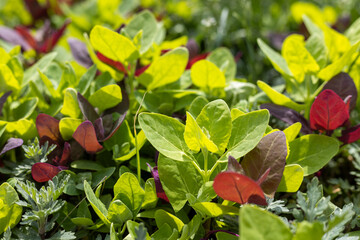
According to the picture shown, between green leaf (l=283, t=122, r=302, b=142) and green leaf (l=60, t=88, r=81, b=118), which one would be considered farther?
green leaf (l=60, t=88, r=81, b=118)

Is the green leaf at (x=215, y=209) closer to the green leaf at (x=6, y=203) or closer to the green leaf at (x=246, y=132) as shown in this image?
the green leaf at (x=246, y=132)

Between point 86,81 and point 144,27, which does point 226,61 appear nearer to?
point 144,27

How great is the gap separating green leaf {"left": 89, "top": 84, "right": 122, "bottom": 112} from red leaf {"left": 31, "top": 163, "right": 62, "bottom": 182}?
0.25 metres

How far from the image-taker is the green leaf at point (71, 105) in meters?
1.11

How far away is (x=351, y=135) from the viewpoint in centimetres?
110

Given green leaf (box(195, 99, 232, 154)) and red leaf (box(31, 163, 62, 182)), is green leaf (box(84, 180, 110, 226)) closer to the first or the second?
red leaf (box(31, 163, 62, 182))

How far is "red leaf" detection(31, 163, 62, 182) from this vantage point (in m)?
0.99

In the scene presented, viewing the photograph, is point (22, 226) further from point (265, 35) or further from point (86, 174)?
point (265, 35)

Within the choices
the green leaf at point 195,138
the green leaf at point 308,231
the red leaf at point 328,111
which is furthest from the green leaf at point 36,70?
the green leaf at point 308,231

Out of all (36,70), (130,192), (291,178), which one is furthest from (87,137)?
(291,178)

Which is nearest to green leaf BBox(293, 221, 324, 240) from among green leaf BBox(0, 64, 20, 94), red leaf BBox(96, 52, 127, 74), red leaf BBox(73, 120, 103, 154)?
red leaf BBox(73, 120, 103, 154)

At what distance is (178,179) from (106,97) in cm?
36

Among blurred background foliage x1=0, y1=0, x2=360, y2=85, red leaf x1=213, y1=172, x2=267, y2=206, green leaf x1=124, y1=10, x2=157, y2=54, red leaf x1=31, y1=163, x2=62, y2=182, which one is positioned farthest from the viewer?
blurred background foliage x1=0, y1=0, x2=360, y2=85

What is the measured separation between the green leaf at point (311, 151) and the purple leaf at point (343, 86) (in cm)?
22
